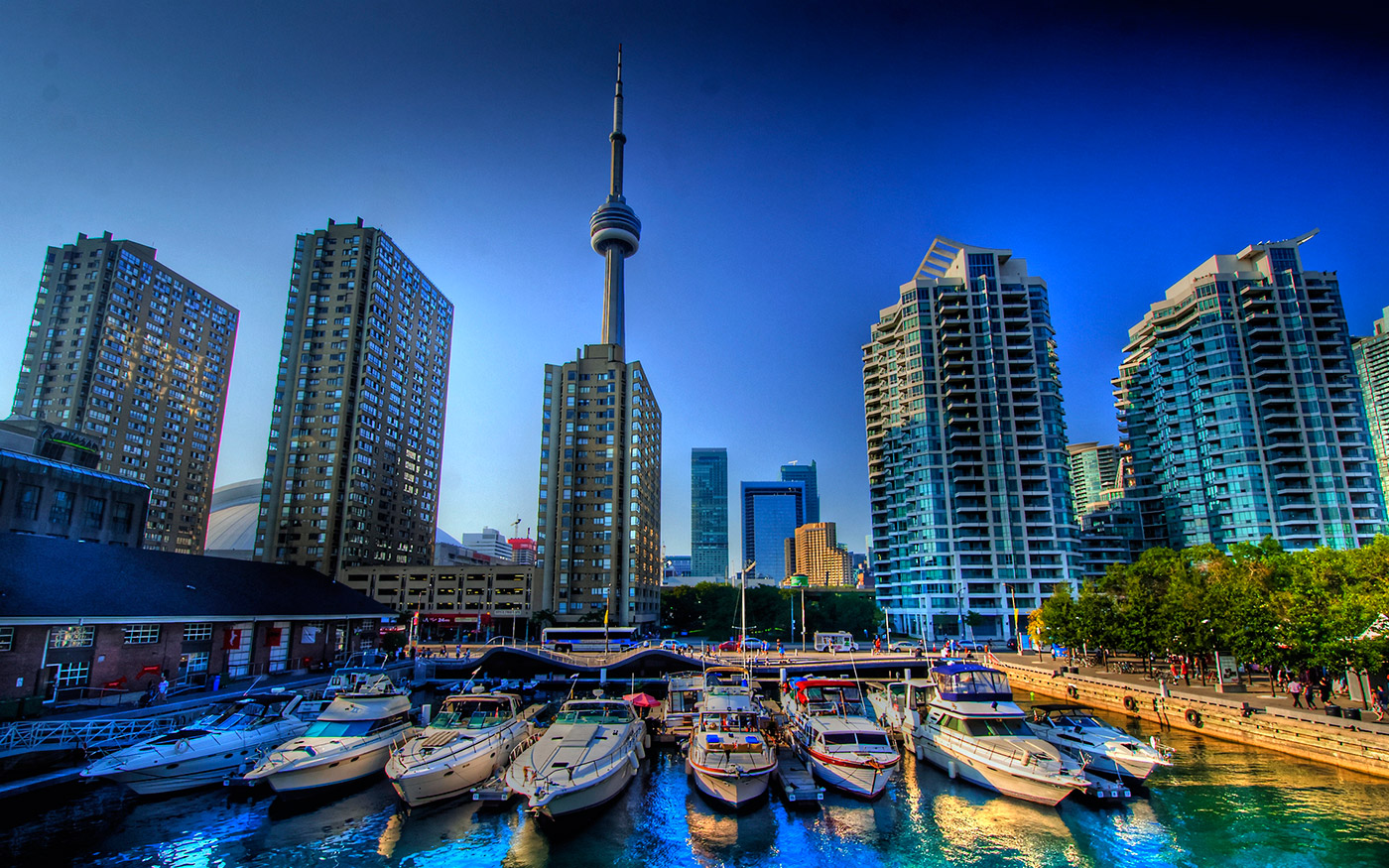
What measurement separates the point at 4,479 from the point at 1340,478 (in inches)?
6716

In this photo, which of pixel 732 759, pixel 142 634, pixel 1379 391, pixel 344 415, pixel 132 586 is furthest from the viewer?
pixel 1379 391

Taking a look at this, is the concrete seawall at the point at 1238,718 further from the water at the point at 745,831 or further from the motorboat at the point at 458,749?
the motorboat at the point at 458,749

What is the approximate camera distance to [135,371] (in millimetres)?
137375

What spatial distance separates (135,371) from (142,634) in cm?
12539

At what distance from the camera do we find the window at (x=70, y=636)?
38062 mm

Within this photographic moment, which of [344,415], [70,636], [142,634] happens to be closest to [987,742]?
[70,636]

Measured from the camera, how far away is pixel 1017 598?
10769cm

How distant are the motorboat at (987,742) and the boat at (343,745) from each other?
26.7 meters

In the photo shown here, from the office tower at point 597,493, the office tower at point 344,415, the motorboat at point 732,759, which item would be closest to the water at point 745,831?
the motorboat at point 732,759

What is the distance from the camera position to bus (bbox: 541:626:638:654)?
84.8 m

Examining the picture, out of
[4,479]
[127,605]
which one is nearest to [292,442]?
[4,479]

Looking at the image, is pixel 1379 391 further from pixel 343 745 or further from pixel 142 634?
pixel 142 634

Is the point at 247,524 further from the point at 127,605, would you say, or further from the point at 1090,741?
the point at 1090,741

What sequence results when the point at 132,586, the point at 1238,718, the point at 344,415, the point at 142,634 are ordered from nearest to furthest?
1. the point at 1238,718
2. the point at 142,634
3. the point at 132,586
4. the point at 344,415
